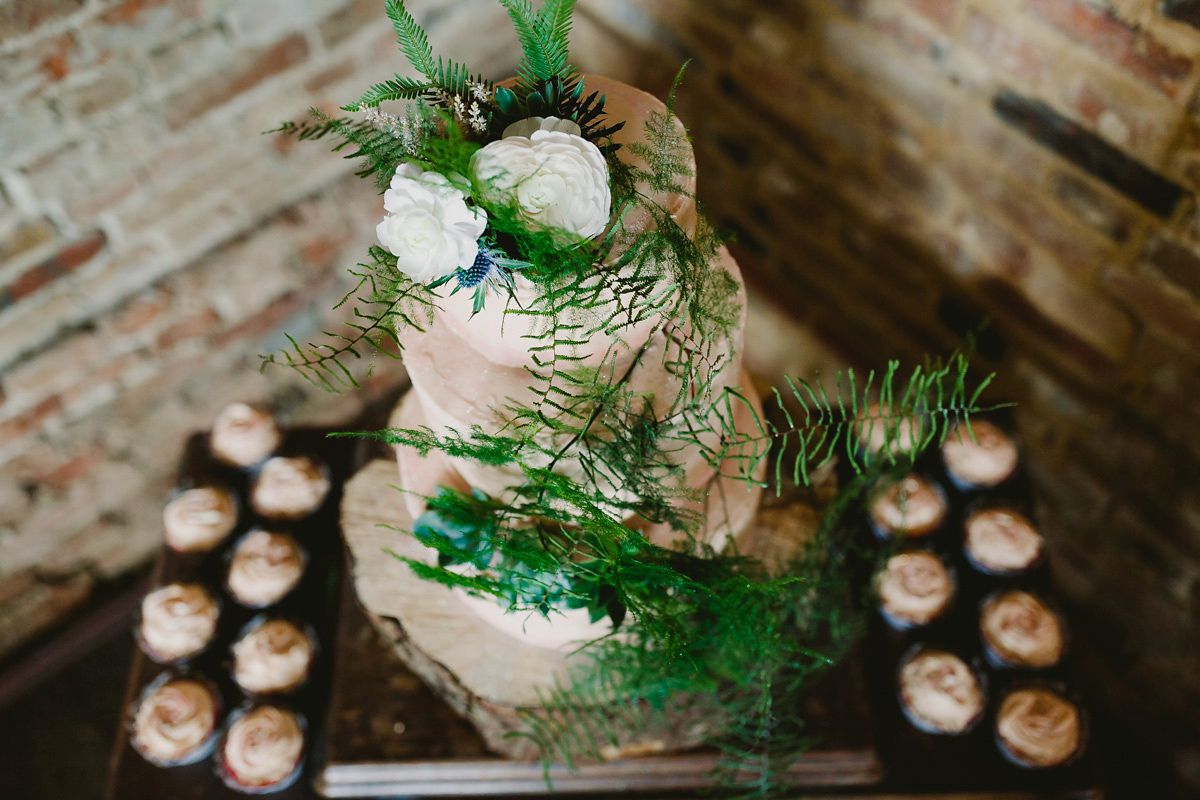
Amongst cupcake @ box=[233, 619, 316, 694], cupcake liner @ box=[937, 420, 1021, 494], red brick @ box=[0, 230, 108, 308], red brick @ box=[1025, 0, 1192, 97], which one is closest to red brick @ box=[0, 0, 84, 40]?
red brick @ box=[0, 230, 108, 308]

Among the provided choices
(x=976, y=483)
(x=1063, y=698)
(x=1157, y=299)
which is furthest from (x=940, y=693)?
(x=1157, y=299)

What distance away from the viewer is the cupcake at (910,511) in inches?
49.9

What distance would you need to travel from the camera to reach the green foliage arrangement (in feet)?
2.14

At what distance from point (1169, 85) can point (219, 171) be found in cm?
130

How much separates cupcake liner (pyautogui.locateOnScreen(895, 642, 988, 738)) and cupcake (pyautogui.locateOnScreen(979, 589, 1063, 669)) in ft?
0.12

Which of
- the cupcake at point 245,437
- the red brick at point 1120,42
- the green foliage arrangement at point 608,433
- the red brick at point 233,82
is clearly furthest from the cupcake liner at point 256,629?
the red brick at point 1120,42

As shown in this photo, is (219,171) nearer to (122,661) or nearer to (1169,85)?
(122,661)

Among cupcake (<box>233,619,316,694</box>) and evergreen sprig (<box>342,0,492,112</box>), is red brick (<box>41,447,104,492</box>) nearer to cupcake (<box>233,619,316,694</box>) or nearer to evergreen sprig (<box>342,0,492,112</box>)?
cupcake (<box>233,619,316,694</box>)

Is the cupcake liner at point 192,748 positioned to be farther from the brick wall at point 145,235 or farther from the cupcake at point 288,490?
the brick wall at point 145,235

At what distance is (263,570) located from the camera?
4.10ft

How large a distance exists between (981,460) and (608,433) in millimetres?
728

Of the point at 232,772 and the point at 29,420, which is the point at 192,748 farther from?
the point at 29,420

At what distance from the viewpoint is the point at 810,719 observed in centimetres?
114

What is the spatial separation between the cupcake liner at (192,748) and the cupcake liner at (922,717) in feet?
2.90
